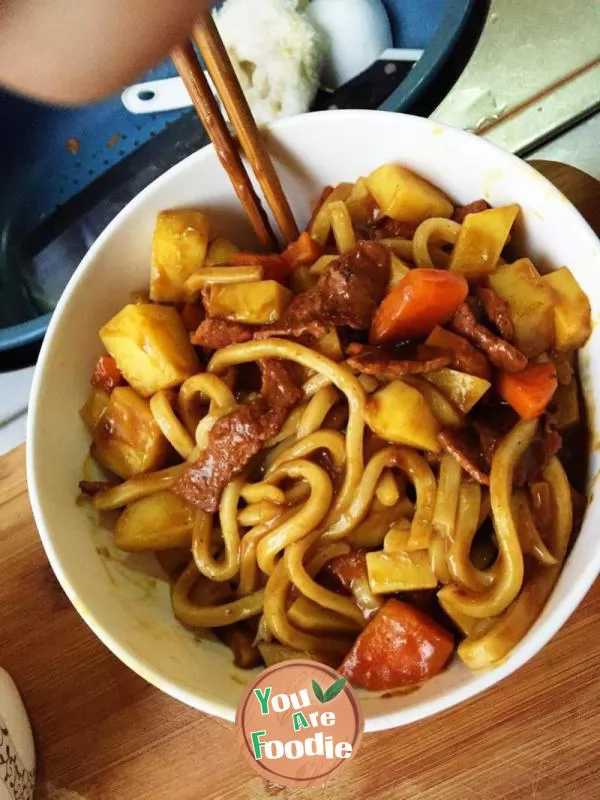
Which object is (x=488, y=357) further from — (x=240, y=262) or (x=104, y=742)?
(x=104, y=742)

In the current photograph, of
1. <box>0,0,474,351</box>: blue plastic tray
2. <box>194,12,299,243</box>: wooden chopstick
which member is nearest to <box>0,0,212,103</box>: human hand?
<box>194,12,299,243</box>: wooden chopstick

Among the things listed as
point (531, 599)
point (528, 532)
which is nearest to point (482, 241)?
point (528, 532)

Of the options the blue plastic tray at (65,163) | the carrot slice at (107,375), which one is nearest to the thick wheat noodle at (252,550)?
the carrot slice at (107,375)

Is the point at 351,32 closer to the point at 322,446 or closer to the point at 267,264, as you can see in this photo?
the point at 267,264

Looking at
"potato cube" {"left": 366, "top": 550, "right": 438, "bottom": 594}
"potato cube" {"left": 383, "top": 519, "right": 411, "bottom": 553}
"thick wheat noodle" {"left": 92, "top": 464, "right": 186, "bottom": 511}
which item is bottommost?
"potato cube" {"left": 366, "top": 550, "right": 438, "bottom": 594}

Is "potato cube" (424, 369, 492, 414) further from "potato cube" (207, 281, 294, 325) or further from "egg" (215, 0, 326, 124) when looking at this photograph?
"egg" (215, 0, 326, 124)

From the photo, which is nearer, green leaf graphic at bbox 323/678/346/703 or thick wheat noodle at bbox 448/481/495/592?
green leaf graphic at bbox 323/678/346/703
